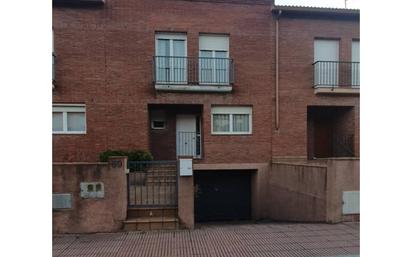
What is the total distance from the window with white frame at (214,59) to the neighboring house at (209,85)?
41 mm

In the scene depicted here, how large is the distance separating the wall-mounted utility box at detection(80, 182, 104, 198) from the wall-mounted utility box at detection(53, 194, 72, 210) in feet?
0.99

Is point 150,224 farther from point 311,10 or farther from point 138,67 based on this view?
point 311,10

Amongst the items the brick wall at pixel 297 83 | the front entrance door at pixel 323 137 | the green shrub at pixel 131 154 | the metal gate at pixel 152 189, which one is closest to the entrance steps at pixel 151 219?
the metal gate at pixel 152 189

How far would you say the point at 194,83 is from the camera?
11.0 metres

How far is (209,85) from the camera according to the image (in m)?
10.9

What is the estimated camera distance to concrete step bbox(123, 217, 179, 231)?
6.48 metres

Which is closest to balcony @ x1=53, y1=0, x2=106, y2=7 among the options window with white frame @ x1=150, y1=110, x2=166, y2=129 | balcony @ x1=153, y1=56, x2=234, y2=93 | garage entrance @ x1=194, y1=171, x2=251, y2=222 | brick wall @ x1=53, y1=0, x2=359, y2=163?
brick wall @ x1=53, y1=0, x2=359, y2=163

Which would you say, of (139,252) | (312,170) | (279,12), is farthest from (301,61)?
(139,252)

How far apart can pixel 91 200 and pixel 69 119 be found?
530 cm

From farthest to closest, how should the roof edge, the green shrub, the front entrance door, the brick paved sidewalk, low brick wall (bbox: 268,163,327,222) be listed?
1. the front entrance door
2. the roof edge
3. the green shrub
4. low brick wall (bbox: 268,163,327,222)
5. the brick paved sidewalk

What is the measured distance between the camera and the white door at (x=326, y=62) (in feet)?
37.4

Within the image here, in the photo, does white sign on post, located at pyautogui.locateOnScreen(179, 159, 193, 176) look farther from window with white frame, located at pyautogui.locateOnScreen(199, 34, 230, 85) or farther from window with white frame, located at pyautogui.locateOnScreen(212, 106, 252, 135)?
window with white frame, located at pyautogui.locateOnScreen(199, 34, 230, 85)

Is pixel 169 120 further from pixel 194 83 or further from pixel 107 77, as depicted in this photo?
pixel 107 77

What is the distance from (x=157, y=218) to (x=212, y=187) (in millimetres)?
5050
